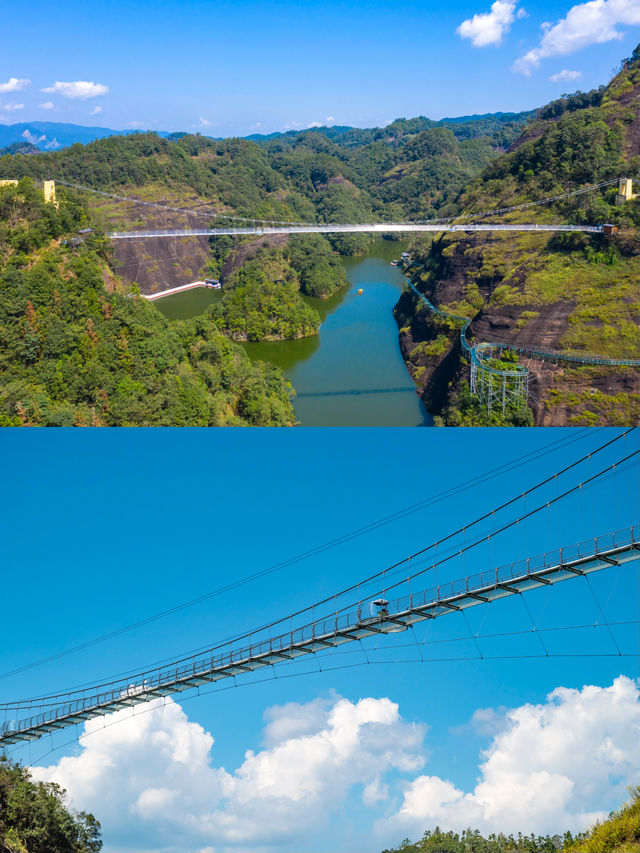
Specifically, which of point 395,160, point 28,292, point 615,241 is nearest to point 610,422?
point 615,241

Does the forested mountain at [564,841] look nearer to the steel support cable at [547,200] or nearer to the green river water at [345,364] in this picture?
the green river water at [345,364]

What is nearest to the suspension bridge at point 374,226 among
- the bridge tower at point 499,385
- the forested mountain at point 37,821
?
the bridge tower at point 499,385

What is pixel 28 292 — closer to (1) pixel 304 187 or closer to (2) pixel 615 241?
(2) pixel 615 241

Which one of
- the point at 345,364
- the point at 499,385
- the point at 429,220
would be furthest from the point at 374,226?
the point at 499,385

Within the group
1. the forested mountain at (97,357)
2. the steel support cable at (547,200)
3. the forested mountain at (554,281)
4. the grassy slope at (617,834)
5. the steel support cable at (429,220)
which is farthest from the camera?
the steel support cable at (429,220)

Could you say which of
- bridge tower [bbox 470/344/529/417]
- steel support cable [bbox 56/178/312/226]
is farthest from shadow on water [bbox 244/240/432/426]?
steel support cable [bbox 56/178/312/226]

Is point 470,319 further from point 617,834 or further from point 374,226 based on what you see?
point 617,834

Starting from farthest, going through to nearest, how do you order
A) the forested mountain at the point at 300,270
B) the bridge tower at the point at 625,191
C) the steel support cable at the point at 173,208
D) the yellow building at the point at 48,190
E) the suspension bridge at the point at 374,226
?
the steel support cable at the point at 173,208 < the suspension bridge at the point at 374,226 < the bridge tower at the point at 625,191 < the yellow building at the point at 48,190 < the forested mountain at the point at 300,270
